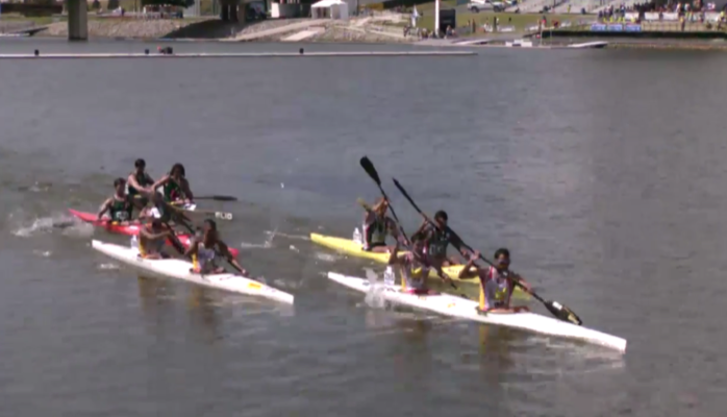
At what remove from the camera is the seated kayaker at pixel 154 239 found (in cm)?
3116

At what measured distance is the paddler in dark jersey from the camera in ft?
90.2

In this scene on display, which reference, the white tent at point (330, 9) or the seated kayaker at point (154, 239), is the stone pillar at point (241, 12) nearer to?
the white tent at point (330, 9)

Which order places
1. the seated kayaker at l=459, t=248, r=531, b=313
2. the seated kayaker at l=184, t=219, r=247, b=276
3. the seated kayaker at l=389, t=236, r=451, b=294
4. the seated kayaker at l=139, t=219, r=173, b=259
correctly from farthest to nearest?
the seated kayaker at l=139, t=219, r=173, b=259
the seated kayaker at l=184, t=219, r=247, b=276
the seated kayaker at l=389, t=236, r=451, b=294
the seated kayaker at l=459, t=248, r=531, b=313

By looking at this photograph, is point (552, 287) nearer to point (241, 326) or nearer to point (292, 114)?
point (241, 326)

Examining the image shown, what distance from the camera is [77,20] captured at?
507ft

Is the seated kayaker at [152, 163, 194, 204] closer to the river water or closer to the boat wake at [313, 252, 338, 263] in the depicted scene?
the river water

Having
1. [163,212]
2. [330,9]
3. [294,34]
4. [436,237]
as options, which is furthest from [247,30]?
[436,237]

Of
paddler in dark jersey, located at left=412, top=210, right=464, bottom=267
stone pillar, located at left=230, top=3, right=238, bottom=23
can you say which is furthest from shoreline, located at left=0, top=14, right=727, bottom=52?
paddler in dark jersey, located at left=412, top=210, right=464, bottom=267

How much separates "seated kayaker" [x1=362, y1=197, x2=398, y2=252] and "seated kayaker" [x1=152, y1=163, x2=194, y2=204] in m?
6.87

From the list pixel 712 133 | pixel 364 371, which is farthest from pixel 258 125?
pixel 364 371

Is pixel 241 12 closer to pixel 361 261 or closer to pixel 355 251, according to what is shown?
pixel 355 251

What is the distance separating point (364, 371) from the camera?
23.8 m

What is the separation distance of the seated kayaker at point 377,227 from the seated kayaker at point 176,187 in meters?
6.87

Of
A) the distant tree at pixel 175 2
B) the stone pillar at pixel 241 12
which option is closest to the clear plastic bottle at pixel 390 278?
the stone pillar at pixel 241 12
